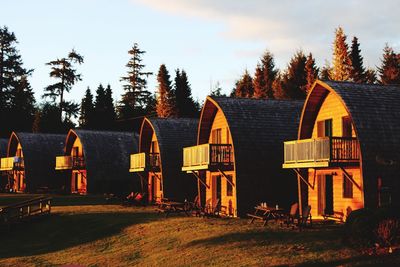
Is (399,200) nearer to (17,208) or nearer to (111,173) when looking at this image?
(17,208)

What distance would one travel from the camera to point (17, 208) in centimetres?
3516

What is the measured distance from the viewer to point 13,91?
328ft

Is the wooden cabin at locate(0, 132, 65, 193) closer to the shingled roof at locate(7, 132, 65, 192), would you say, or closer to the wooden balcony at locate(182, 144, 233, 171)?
the shingled roof at locate(7, 132, 65, 192)

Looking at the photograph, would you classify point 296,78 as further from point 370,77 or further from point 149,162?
point 149,162

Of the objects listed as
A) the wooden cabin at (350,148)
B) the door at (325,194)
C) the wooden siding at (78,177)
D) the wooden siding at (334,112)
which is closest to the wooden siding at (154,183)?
Result: the wooden siding at (78,177)

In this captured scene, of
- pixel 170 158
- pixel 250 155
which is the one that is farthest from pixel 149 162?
pixel 250 155

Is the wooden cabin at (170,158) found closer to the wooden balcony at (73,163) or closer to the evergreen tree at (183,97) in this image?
the wooden balcony at (73,163)

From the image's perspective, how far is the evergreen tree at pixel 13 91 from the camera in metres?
97.6

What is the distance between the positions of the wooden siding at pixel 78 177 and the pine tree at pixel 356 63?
31.8 m

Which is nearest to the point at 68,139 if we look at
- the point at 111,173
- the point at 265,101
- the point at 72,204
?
the point at 111,173

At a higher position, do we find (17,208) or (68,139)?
(68,139)

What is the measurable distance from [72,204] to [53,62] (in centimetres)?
5850

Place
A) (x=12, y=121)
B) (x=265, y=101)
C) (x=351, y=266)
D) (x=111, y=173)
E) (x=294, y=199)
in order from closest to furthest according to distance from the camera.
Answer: (x=351, y=266) < (x=294, y=199) < (x=265, y=101) < (x=111, y=173) < (x=12, y=121)

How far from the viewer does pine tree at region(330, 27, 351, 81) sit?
66.0 metres
